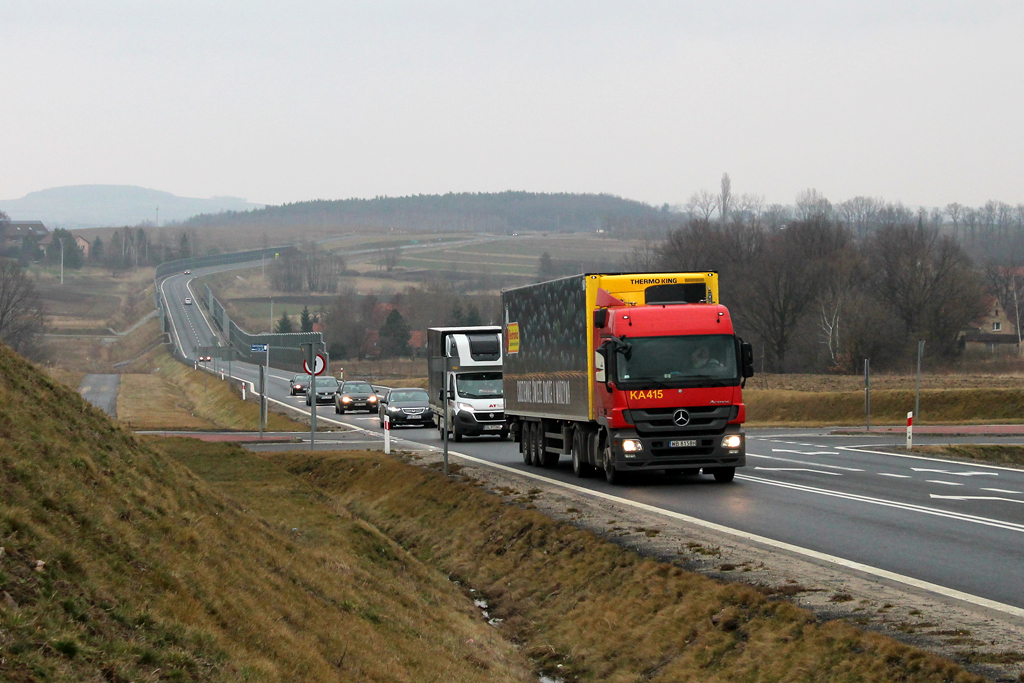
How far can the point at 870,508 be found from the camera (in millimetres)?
16750

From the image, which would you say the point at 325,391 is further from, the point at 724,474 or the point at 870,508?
the point at 870,508

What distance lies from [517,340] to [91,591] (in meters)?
19.3

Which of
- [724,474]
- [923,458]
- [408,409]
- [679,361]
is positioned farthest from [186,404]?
[679,361]

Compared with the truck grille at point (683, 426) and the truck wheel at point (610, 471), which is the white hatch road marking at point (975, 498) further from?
the truck wheel at point (610, 471)

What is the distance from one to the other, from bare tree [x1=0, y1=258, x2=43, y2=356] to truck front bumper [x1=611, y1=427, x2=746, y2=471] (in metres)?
79.8

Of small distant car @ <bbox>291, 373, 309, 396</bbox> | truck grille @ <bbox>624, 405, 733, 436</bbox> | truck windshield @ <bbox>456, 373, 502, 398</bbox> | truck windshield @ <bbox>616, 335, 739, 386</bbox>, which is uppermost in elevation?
A: truck windshield @ <bbox>616, 335, 739, 386</bbox>

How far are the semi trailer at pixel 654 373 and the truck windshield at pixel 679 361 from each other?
17 mm

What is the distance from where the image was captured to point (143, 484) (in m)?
10.5

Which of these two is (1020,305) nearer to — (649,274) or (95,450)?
(649,274)

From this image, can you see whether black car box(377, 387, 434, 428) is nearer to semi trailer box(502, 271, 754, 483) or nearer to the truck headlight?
semi trailer box(502, 271, 754, 483)

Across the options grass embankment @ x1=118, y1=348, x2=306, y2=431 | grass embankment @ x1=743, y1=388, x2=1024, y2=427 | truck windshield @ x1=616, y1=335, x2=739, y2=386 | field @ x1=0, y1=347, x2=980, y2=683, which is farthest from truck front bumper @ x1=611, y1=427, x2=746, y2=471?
grass embankment @ x1=743, y1=388, x2=1024, y2=427

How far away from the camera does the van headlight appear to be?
1950cm

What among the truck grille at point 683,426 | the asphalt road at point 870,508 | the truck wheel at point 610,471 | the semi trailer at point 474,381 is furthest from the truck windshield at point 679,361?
the semi trailer at point 474,381

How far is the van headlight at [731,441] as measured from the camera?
64.0ft
